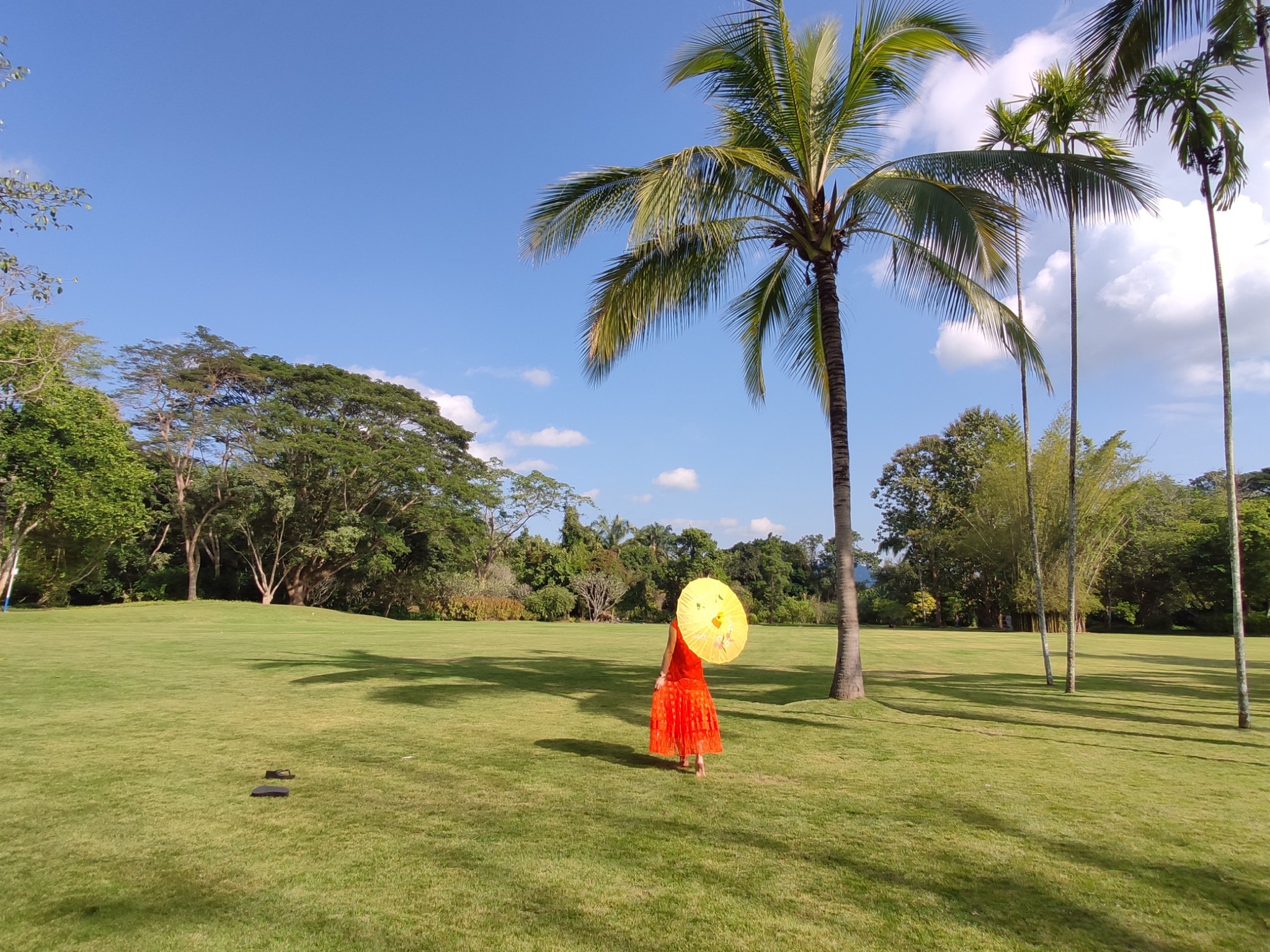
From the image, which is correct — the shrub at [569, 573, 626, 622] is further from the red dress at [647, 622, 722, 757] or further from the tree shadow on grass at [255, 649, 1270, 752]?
the red dress at [647, 622, 722, 757]

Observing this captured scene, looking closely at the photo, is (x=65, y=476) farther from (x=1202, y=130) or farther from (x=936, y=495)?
(x=936, y=495)

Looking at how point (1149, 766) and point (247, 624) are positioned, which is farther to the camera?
point (247, 624)

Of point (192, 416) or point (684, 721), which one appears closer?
point (684, 721)

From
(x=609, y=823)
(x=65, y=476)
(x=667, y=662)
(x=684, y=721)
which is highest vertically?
(x=65, y=476)

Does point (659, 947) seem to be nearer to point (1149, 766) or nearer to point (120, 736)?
point (1149, 766)

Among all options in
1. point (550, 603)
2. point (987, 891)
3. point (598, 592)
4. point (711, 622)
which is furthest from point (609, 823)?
point (598, 592)

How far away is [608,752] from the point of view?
6.56 meters

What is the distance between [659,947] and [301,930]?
148 cm

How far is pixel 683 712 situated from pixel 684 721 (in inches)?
2.8

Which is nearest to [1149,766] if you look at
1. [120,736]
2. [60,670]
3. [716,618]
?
[716,618]

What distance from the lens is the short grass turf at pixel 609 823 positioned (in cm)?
315

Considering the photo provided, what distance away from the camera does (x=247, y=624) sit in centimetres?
2541

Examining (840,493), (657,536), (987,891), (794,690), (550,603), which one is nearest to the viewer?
(987,891)

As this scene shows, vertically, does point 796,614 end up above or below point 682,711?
below
